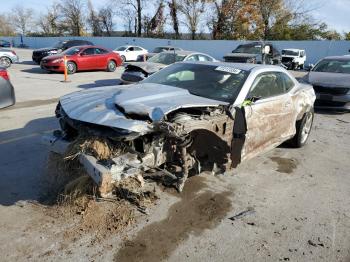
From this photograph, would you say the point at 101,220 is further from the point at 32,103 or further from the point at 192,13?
the point at 192,13

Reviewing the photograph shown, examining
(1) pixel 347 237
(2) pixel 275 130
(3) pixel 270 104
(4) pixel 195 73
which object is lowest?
(1) pixel 347 237

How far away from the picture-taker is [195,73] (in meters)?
5.28

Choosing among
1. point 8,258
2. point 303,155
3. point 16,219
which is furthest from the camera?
point 303,155

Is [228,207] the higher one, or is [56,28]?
[56,28]

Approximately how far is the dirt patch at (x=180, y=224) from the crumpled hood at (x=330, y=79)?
6.82 metres

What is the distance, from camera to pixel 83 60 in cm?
1869

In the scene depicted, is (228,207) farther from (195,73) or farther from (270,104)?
(195,73)

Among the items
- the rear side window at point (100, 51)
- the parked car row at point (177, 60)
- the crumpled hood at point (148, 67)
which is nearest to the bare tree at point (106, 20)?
the parked car row at point (177, 60)

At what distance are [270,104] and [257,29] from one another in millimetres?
41468

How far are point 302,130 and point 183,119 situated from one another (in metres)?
3.42

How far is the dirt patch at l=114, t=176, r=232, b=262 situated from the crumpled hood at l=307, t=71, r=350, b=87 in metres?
6.82

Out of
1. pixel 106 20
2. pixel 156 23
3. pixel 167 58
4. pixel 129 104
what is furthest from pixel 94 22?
pixel 129 104

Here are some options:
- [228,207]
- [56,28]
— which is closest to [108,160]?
[228,207]

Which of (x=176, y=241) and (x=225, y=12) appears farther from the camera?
(x=225, y=12)
